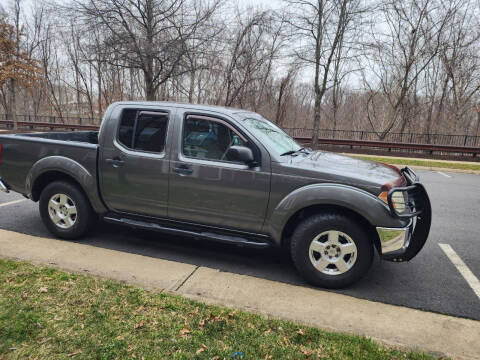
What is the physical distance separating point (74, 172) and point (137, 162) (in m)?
0.89

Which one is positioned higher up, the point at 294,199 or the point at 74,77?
the point at 74,77

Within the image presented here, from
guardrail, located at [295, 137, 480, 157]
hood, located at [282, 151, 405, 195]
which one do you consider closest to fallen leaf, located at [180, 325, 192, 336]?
hood, located at [282, 151, 405, 195]

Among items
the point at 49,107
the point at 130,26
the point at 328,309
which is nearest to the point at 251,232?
the point at 328,309

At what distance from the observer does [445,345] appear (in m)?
2.56

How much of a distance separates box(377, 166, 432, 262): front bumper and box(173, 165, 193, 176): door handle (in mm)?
2062

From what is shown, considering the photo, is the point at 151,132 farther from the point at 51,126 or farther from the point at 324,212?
the point at 51,126

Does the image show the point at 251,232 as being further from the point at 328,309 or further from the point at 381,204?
the point at 381,204

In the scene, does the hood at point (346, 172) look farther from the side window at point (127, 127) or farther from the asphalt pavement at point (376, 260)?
the side window at point (127, 127)

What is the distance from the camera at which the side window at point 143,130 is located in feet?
13.0

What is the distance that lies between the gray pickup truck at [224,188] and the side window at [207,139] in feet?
0.04

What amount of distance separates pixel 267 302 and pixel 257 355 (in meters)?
0.78

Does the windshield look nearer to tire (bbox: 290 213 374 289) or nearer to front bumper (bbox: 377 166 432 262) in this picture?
tire (bbox: 290 213 374 289)

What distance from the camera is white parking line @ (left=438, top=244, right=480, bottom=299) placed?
143 inches

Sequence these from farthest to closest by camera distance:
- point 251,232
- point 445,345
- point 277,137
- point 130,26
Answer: point 130,26 → point 277,137 → point 251,232 → point 445,345
